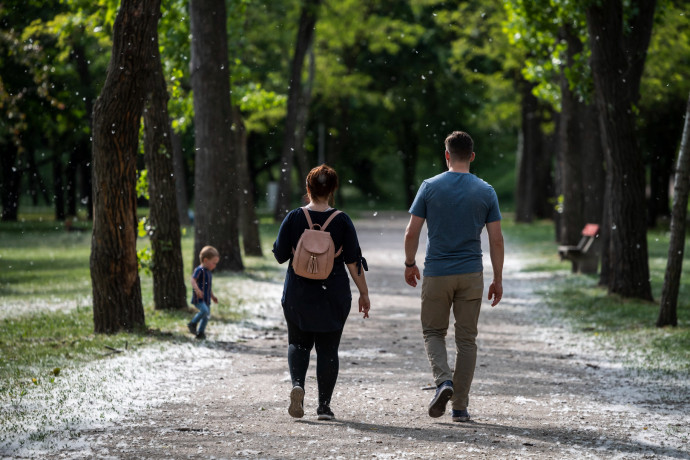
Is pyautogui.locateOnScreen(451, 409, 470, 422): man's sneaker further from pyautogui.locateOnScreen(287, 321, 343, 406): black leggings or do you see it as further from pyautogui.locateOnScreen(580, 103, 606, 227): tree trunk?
pyautogui.locateOnScreen(580, 103, 606, 227): tree trunk

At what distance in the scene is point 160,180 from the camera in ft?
44.8

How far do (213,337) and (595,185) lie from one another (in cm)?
1374

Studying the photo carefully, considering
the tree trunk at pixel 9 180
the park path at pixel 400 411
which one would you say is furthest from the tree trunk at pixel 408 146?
the park path at pixel 400 411

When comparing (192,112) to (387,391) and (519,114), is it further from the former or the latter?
(519,114)

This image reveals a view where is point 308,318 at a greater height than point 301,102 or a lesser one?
lesser

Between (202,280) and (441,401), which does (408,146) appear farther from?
(441,401)

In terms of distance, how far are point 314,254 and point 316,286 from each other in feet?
0.95

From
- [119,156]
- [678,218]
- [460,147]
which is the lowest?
[678,218]

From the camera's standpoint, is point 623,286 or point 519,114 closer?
point 623,286

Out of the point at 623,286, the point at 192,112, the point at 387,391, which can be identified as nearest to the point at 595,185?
the point at 623,286

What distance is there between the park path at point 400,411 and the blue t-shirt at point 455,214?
3.84ft

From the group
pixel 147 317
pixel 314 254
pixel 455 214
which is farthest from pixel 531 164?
pixel 314 254

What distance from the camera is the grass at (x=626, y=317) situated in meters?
10.8

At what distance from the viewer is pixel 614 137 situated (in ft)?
49.4
